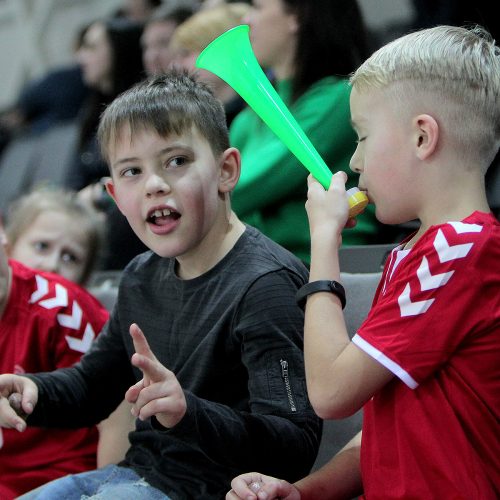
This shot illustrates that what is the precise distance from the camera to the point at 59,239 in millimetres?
2131

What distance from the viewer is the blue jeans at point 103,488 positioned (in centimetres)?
132

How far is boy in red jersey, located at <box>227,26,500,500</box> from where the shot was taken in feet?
3.47

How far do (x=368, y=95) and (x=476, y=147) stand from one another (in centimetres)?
15

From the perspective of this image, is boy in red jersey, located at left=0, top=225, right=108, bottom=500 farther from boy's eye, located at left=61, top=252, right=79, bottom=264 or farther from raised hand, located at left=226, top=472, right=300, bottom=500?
raised hand, located at left=226, top=472, right=300, bottom=500

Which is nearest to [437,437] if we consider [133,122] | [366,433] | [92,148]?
[366,433]

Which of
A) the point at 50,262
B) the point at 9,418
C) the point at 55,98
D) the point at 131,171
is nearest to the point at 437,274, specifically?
the point at 131,171

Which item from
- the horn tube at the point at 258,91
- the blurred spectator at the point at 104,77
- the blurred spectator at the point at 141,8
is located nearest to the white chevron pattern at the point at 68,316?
the horn tube at the point at 258,91

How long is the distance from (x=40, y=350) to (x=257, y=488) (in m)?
0.72

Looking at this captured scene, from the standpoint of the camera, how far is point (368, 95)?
1180 millimetres

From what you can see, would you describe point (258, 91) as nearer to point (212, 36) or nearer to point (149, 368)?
point (149, 368)

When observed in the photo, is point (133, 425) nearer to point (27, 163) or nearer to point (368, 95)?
point (368, 95)

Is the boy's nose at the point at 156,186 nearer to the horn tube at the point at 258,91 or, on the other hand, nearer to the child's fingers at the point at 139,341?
the horn tube at the point at 258,91

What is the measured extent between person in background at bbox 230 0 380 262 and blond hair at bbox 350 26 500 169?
0.75 metres

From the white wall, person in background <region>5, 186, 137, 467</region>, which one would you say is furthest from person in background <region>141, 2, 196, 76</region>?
the white wall
